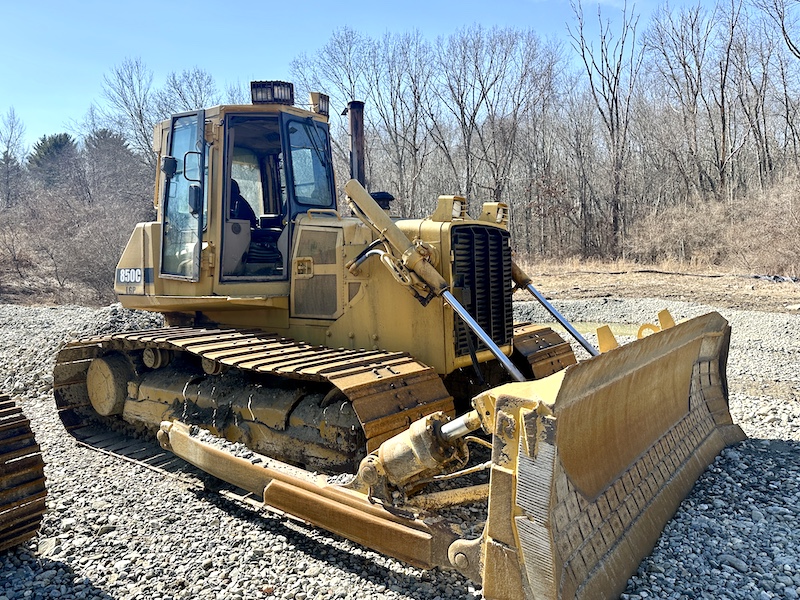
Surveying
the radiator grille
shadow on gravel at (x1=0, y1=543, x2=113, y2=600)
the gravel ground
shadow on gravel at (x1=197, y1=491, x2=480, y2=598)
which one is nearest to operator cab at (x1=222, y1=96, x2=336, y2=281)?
the radiator grille

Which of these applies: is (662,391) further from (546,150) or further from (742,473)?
(546,150)

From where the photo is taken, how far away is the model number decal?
6.57 meters

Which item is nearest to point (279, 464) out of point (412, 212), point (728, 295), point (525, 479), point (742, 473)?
point (525, 479)

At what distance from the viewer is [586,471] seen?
3289 mm

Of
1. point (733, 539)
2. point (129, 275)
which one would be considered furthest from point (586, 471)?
point (129, 275)

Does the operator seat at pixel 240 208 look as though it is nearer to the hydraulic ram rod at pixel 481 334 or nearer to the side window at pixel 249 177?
the side window at pixel 249 177

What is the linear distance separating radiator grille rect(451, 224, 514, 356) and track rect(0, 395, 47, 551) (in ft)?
9.99

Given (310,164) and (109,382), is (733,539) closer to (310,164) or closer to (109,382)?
(310,164)

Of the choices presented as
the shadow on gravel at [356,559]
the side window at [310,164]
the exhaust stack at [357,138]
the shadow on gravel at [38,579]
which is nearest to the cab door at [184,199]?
the side window at [310,164]

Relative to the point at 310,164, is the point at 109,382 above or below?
below

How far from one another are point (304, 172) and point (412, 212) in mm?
27323

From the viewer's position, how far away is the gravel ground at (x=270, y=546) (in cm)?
340

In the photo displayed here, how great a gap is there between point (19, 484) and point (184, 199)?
3.04 m

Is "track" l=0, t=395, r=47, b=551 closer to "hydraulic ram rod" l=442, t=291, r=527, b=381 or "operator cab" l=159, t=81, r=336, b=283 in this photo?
"operator cab" l=159, t=81, r=336, b=283
